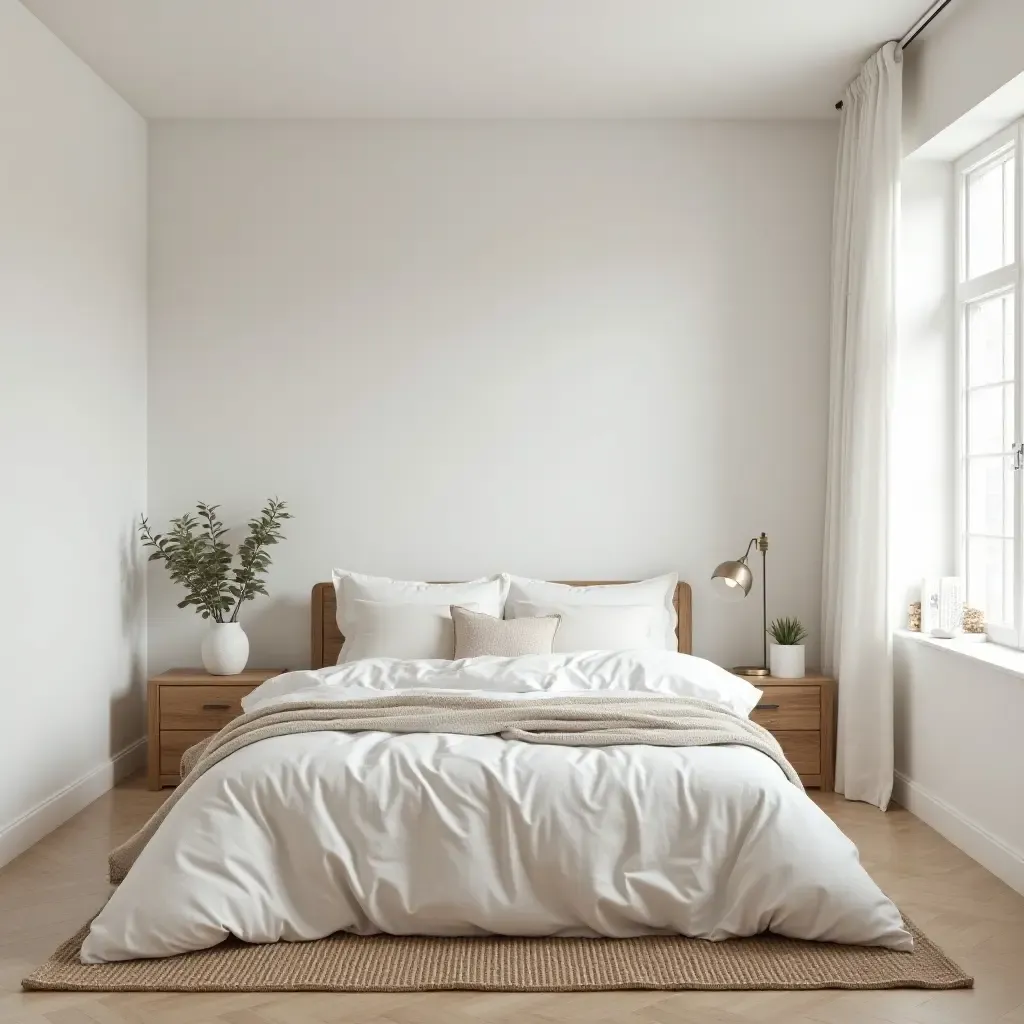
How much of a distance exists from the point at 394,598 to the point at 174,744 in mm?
1154

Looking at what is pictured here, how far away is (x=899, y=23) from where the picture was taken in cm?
418

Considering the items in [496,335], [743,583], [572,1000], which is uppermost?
[496,335]

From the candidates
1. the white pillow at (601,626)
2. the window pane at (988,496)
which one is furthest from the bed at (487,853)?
the window pane at (988,496)

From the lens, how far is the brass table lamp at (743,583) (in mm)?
4762

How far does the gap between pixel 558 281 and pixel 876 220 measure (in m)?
1.47

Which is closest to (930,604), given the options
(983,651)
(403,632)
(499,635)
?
(983,651)

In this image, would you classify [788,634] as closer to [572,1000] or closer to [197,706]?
[572,1000]

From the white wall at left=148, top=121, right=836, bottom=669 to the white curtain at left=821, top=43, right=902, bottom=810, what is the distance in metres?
0.48

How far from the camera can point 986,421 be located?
439cm

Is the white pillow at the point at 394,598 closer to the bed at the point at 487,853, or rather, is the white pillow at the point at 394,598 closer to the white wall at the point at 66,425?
the white wall at the point at 66,425

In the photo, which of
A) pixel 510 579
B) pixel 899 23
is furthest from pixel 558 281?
pixel 899 23

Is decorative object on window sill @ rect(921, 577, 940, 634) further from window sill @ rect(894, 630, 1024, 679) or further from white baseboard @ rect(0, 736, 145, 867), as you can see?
white baseboard @ rect(0, 736, 145, 867)

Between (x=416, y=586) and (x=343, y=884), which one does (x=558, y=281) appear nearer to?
(x=416, y=586)

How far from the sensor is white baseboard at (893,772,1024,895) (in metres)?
3.56
